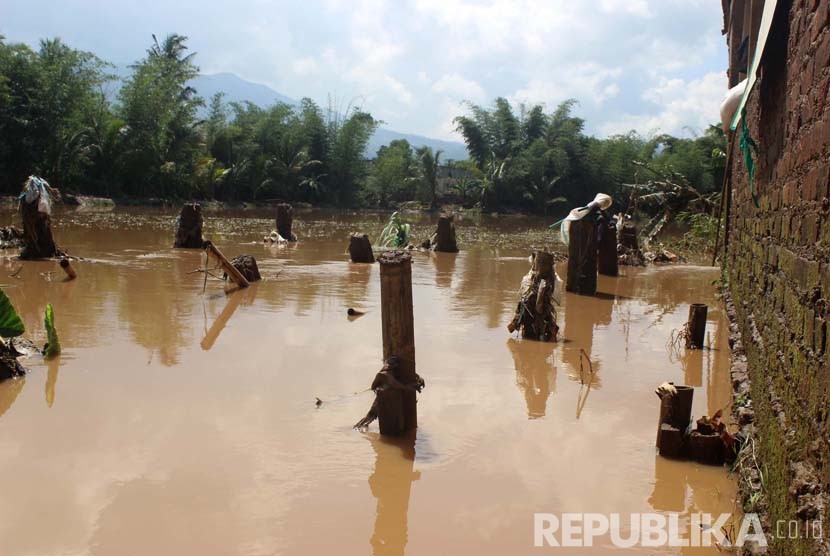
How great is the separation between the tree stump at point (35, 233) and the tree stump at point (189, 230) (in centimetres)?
345

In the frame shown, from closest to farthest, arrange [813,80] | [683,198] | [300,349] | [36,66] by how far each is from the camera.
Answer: [813,80]
[300,349]
[683,198]
[36,66]

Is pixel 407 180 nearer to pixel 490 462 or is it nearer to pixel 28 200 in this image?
pixel 28 200

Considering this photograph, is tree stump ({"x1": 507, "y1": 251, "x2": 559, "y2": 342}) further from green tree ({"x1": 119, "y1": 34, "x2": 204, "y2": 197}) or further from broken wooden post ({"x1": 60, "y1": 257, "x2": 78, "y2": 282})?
green tree ({"x1": 119, "y1": 34, "x2": 204, "y2": 197})

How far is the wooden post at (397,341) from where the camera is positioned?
4.99 meters

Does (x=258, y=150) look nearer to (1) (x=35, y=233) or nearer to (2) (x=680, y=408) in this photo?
(1) (x=35, y=233)

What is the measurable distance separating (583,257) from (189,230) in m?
9.17

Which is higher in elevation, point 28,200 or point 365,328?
point 28,200

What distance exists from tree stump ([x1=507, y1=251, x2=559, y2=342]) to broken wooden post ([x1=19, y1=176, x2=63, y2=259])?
8.85 m

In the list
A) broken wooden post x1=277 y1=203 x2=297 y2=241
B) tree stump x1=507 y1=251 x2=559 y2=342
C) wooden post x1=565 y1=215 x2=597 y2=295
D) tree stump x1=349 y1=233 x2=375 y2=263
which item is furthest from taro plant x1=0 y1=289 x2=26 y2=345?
broken wooden post x1=277 y1=203 x2=297 y2=241

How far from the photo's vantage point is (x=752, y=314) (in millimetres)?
5844

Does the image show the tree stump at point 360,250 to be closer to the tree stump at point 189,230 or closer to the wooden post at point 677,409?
the tree stump at point 189,230

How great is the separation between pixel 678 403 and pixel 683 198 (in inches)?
545

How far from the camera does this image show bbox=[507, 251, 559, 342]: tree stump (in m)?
8.02

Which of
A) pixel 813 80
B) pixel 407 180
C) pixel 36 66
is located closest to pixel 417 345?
pixel 813 80
